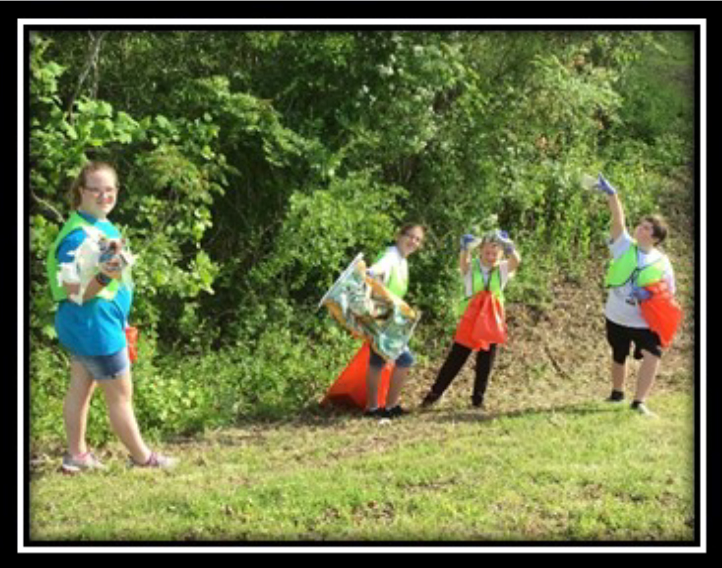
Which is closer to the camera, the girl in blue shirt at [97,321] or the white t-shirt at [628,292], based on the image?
the girl in blue shirt at [97,321]

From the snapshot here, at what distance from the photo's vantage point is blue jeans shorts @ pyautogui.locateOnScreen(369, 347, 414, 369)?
26.0ft

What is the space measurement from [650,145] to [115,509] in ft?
34.0

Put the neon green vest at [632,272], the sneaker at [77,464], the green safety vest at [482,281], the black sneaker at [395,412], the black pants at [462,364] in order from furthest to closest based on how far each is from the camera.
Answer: the black pants at [462,364]
the green safety vest at [482,281]
the black sneaker at [395,412]
the neon green vest at [632,272]
the sneaker at [77,464]

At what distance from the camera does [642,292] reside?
25.3ft

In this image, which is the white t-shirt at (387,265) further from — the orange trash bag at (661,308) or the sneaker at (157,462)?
the sneaker at (157,462)

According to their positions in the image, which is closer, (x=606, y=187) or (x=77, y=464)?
(x=77, y=464)

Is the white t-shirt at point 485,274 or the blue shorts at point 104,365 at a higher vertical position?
the white t-shirt at point 485,274

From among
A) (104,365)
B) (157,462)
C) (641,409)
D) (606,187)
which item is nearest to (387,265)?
(606,187)

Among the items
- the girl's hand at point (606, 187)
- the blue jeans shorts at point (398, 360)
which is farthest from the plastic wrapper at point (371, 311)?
the girl's hand at point (606, 187)

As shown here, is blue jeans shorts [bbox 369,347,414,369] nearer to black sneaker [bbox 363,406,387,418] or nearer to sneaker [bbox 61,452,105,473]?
black sneaker [bbox 363,406,387,418]

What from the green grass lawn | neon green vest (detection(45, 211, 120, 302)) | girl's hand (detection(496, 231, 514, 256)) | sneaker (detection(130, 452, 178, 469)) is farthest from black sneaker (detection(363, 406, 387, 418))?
neon green vest (detection(45, 211, 120, 302))

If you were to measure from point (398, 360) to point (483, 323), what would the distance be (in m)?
0.77

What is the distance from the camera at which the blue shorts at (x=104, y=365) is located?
5.85 meters

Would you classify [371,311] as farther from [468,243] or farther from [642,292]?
[642,292]
